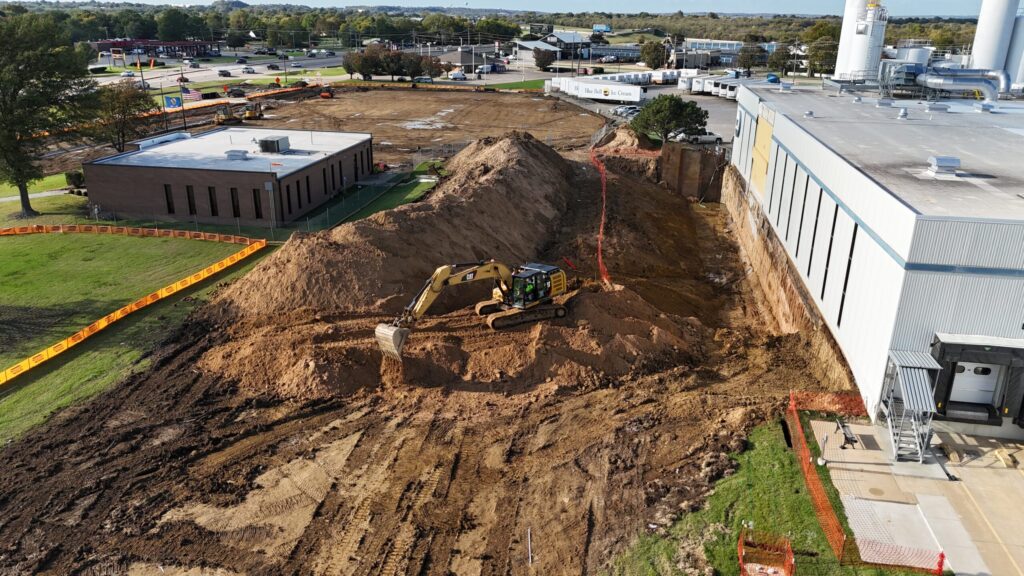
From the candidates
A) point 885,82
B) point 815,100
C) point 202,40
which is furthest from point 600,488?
point 202,40

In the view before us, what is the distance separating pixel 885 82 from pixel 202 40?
581ft

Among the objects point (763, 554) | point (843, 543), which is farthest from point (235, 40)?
point (843, 543)

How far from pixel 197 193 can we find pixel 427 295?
1017 inches

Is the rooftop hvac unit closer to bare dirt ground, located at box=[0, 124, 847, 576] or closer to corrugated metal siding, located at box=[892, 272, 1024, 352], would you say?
bare dirt ground, located at box=[0, 124, 847, 576]

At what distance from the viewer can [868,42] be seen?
197 feet

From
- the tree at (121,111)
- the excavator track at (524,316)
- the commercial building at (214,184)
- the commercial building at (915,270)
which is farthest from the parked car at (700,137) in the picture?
the tree at (121,111)

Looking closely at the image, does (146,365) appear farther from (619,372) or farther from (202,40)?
(202,40)

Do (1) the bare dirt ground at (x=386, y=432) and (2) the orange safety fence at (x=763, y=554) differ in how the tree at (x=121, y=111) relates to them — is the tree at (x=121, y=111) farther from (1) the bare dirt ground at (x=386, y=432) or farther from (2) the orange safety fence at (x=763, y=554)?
(2) the orange safety fence at (x=763, y=554)

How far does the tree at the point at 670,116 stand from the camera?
60.9 meters

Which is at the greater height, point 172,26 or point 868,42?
point 172,26

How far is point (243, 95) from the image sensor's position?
104m

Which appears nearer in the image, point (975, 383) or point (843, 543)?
point (843, 543)

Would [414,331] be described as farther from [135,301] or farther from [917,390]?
[917,390]

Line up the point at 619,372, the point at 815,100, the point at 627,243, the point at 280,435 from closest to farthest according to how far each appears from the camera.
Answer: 1. the point at 280,435
2. the point at 619,372
3. the point at 627,243
4. the point at 815,100
